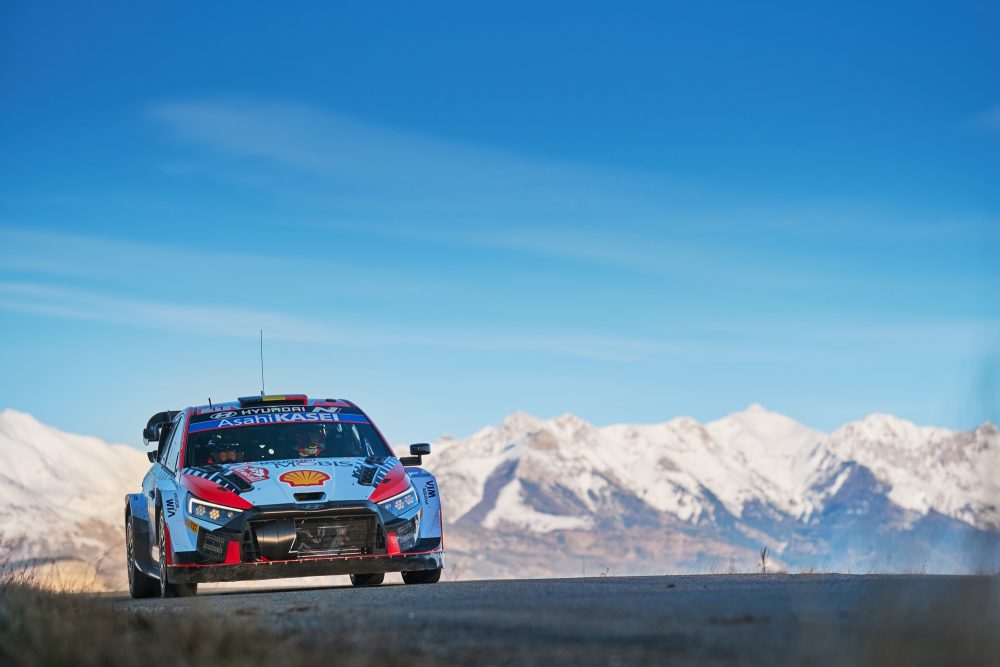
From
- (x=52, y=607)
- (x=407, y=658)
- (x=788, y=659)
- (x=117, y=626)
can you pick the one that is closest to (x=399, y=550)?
(x=52, y=607)

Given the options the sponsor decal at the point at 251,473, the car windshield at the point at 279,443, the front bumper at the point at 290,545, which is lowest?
the front bumper at the point at 290,545

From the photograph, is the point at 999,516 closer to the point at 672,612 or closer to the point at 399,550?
the point at 672,612

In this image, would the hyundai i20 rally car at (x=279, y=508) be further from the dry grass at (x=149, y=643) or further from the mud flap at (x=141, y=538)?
the dry grass at (x=149, y=643)

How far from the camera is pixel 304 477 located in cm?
1348

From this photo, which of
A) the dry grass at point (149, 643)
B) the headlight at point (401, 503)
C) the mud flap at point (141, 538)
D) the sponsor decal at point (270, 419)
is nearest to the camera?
the dry grass at point (149, 643)

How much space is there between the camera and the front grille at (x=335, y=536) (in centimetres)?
1315

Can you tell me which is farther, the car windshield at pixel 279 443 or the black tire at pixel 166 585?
the car windshield at pixel 279 443

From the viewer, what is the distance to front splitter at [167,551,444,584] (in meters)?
13.1

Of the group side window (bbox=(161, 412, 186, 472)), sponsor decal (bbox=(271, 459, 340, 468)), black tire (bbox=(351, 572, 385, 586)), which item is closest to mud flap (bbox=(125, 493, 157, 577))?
side window (bbox=(161, 412, 186, 472))

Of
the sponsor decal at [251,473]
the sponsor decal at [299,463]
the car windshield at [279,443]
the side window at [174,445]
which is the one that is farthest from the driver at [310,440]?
the side window at [174,445]

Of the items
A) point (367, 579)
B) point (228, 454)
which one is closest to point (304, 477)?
point (228, 454)

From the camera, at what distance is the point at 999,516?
921 centimetres

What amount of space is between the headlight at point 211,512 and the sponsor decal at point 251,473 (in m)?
0.37

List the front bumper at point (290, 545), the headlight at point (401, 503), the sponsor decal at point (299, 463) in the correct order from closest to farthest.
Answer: the front bumper at point (290, 545) → the headlight at point (401, 503) → the sponsor decal at point (299, 463)
